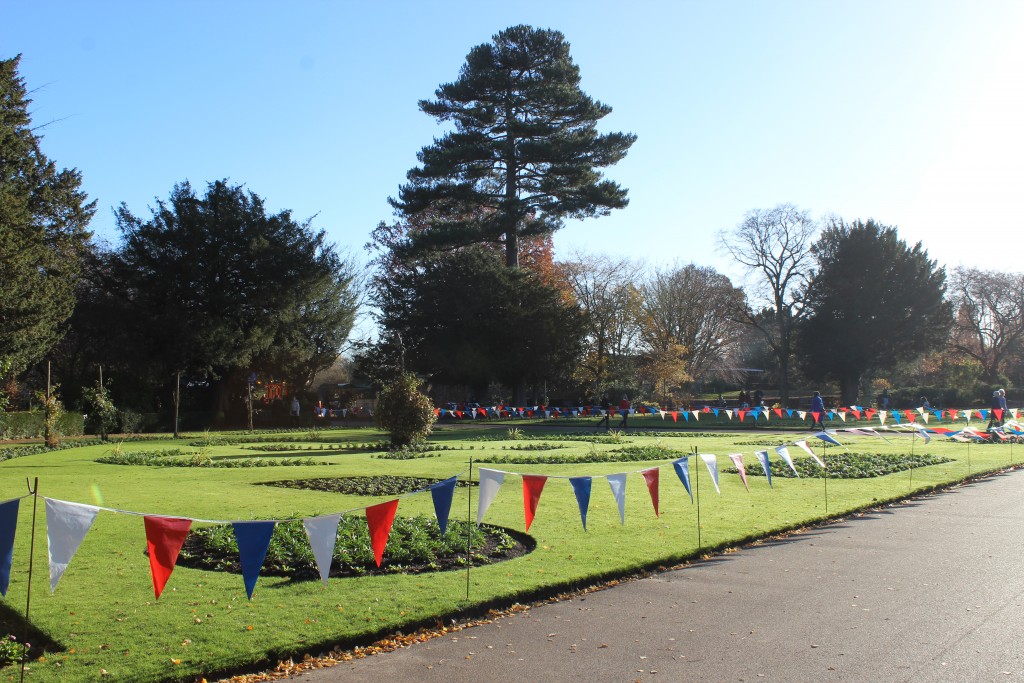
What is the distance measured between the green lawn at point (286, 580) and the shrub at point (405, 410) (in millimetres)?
3892

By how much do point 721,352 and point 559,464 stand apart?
58437 mm

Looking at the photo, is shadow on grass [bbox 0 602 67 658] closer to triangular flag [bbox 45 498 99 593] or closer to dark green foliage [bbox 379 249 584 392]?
triangular flag [bbox 45 498 99 593]

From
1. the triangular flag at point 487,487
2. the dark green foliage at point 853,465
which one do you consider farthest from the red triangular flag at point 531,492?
the dark green foliage at point 853,465

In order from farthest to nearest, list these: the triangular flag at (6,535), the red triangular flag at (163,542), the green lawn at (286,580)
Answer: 1. the green lawn at (286,580)
2. the red triangular flag at (163,542)
3. the triangular flag at (6,535)

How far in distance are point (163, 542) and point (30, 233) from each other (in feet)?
90.4

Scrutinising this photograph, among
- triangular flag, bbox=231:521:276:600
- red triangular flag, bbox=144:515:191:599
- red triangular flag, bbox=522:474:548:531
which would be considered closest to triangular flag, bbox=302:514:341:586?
triangular flag, bbox=231:521:276:600

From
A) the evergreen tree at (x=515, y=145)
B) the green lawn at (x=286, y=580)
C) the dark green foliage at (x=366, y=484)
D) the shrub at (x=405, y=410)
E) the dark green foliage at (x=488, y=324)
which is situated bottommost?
the green lawn at (x=286, y=580)

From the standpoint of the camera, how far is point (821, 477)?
59.6 ft

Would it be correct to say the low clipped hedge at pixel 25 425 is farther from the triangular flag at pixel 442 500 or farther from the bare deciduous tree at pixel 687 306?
the bare deciduous tree at pixel 687 306

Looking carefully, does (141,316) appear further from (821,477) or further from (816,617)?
(816,617)

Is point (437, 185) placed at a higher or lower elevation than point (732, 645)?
higher

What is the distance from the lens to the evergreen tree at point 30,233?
28344 mm

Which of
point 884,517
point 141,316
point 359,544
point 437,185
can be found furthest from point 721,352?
point 359,544

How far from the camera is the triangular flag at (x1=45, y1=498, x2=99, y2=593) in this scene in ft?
18.6
